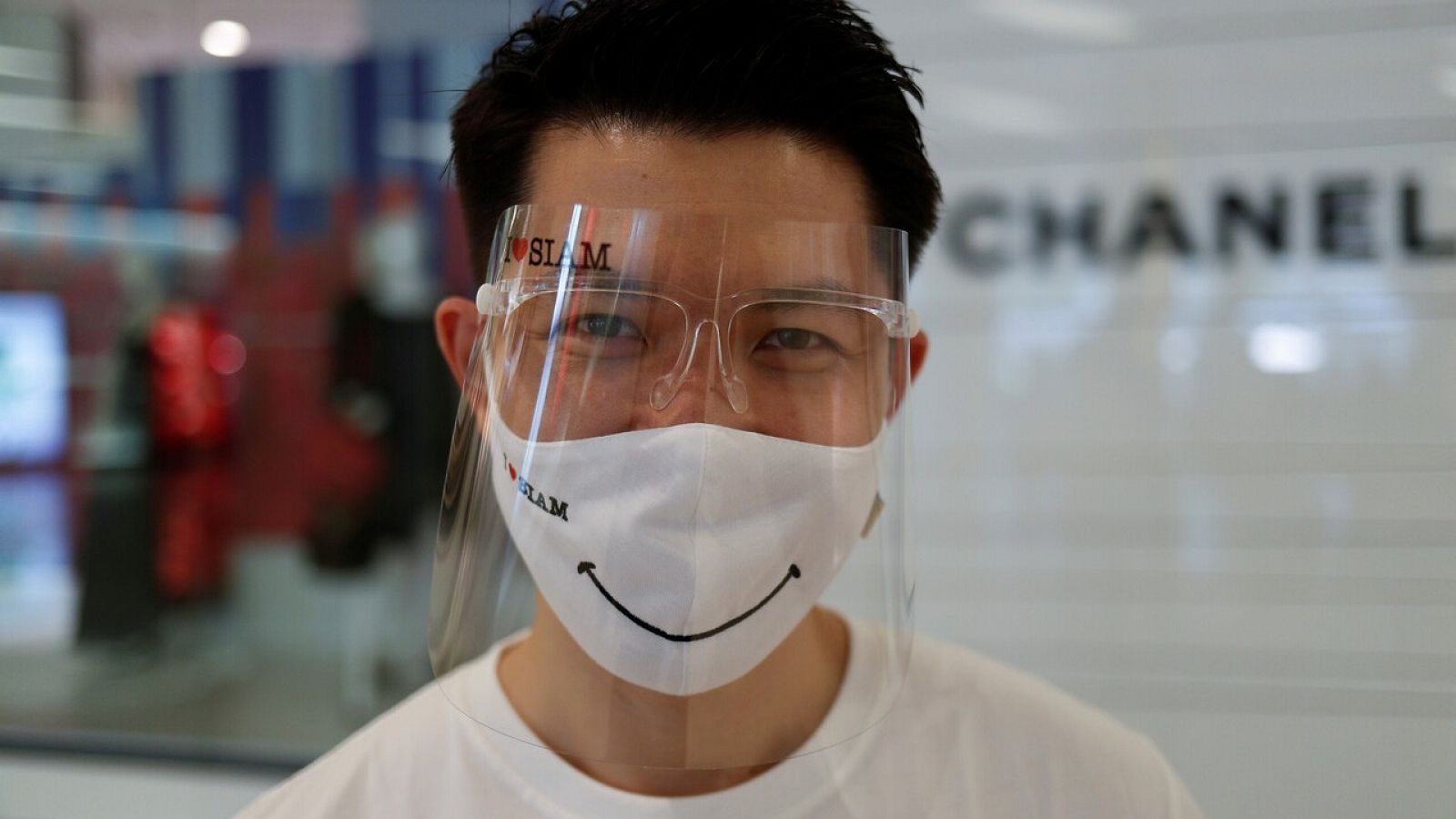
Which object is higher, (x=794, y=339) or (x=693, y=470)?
(x=794, y=339)

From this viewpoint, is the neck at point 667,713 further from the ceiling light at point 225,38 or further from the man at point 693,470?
the ceiling light at point 225,38

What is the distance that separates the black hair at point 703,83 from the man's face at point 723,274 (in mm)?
28

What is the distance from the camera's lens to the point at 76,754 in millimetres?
2980

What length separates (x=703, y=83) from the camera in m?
0.95

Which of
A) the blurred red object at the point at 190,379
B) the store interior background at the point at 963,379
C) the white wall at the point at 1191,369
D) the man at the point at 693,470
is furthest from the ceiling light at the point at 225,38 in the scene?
the man at the point at 693,470

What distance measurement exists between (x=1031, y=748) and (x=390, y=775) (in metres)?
0.67

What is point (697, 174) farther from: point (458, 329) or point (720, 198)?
point (458, 329)

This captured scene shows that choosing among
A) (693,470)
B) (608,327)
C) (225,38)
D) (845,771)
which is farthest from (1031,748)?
(225,38)

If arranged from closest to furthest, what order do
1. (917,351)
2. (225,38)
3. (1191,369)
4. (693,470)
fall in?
1. (693,470)
2. (917,351)
3. (1191,369)
4. (225,38)

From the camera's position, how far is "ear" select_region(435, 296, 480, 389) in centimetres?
108

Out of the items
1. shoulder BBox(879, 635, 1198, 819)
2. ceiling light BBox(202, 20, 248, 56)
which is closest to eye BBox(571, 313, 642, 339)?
shoulder BBox(879, 635, 1198, 819)

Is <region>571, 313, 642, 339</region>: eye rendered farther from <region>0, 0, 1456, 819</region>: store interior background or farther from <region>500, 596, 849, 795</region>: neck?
<region>0, 0, 1456, 819</region>: store interior background

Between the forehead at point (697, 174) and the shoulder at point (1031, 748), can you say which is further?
the shoulder at point (1031, 748)

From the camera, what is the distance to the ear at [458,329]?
1.08 metres
